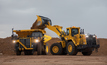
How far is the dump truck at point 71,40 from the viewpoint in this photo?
A: 2112cm

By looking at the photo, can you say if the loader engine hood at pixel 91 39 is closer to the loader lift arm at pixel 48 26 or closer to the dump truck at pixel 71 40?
the dump truck at pixel 71 40

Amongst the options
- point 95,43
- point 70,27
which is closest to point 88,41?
point 95,43

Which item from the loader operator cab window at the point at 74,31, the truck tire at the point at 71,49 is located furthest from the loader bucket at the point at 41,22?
the truck tire at the point at 71,49

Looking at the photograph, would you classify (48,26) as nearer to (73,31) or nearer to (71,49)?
(73,31)

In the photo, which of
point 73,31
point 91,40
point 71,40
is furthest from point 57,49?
point 91,40

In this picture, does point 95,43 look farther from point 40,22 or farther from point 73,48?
point 40,22

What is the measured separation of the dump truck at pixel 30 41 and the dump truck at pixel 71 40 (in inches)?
50.5

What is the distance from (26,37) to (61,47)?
442 cm

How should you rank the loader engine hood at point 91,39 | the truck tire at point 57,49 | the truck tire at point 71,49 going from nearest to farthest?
1. the truck tire at point 71,49
2. the loader engine hood at point 91,39
3. the truck tire at point 57,49

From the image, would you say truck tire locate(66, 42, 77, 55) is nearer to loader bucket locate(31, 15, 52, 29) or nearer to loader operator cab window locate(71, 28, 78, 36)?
loader operator cab window locate(71, 28, 78, 36)

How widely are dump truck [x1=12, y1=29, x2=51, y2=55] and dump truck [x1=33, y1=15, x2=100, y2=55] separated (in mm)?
1284

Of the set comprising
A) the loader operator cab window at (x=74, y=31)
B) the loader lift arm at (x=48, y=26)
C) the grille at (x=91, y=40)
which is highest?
the loader lift arm at (x=48, y=26)

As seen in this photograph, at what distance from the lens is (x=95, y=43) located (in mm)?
21891

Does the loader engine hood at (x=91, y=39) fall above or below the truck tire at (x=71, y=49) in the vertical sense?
above
